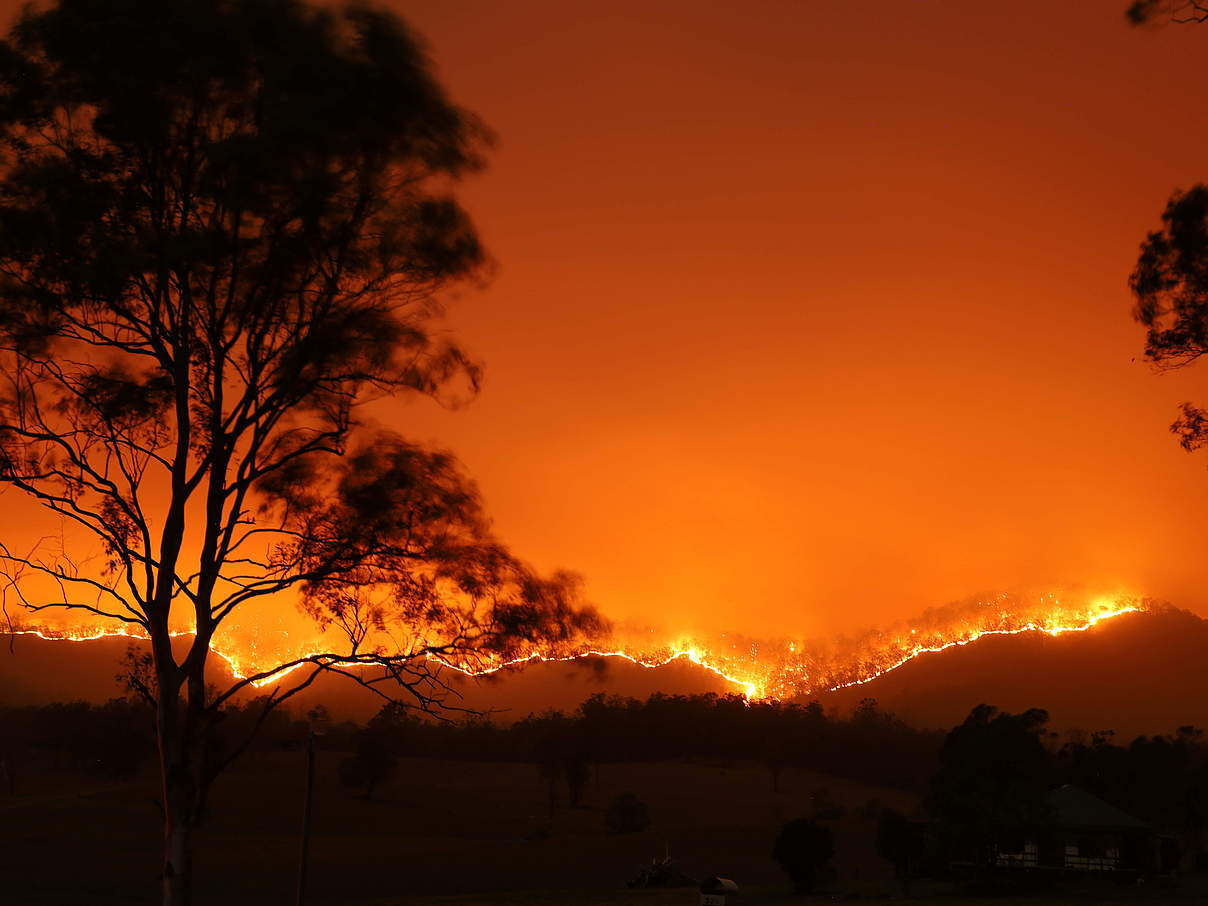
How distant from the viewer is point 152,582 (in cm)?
1630

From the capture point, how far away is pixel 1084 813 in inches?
2226

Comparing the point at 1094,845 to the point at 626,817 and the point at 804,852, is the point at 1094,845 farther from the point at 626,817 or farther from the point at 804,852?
the point at 626,817

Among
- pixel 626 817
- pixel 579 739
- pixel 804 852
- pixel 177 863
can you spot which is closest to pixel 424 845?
pixel 626 817

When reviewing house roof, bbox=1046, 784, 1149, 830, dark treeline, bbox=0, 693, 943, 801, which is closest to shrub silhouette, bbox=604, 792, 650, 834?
dark treeline, bbox=0, 693, 943, 801

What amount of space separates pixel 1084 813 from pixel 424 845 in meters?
36.2

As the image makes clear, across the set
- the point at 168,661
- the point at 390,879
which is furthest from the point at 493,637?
the point at 390,879

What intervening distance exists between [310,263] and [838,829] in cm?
7261

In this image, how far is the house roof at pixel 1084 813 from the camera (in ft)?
182

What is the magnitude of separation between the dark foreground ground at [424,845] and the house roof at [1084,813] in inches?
139

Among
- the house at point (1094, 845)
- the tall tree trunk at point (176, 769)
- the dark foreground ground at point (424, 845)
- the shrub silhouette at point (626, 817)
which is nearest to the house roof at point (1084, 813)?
the house at point (1094, 845)

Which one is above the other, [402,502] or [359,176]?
[359,176]

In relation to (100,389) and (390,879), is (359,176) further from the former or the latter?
(390,879)

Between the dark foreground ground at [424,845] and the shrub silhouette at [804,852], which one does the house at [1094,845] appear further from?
the shrub silhouette at [804,852]

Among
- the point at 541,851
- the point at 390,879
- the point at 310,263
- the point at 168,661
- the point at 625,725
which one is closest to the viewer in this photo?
the point at 168,661
